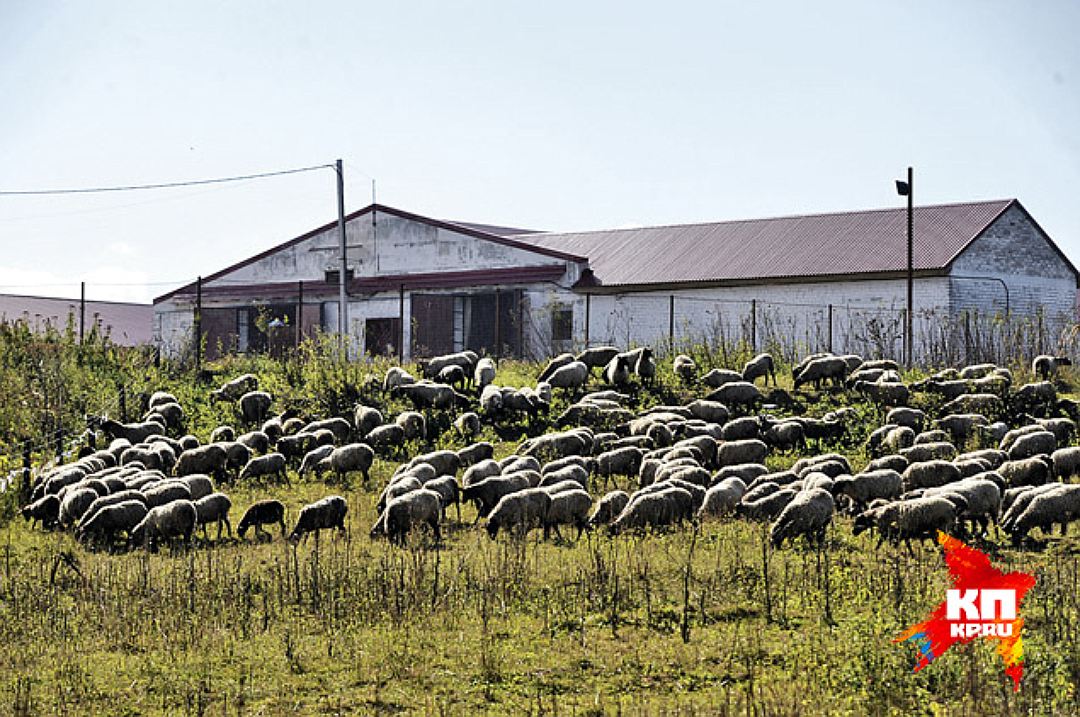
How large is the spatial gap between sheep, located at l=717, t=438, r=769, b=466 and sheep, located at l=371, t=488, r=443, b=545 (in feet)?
19.3

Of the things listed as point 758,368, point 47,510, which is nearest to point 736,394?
point 758,368

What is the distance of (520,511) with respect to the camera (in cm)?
1622

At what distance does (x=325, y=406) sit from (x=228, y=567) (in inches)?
491

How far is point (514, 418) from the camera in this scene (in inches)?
1017

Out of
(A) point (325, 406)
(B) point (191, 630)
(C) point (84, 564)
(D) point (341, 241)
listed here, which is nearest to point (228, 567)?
(C) point (84, 564)

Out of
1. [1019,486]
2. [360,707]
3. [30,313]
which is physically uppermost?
[30,313]

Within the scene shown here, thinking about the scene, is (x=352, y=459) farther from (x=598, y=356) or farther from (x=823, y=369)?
(x=823, y=369)

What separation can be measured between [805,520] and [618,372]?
12.5 m

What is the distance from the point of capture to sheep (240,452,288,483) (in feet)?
70.5

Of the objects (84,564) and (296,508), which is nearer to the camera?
(84,564)

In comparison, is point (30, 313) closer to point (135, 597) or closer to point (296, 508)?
point (296, 508)

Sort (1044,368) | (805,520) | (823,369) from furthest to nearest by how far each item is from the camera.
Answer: (1044,368), (823,369), (805,520)

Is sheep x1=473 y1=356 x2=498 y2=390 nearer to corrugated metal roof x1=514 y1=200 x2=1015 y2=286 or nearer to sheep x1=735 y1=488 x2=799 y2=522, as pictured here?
sheep x1=735 y1=488 x2=799 y2=522

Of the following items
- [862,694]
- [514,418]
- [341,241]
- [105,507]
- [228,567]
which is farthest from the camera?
[341,241]
